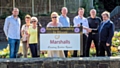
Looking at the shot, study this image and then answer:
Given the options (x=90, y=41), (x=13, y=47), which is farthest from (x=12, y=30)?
(x=90, y=41)

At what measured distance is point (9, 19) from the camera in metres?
8.51

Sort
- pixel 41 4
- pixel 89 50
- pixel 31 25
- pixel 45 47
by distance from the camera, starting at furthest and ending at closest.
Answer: pixel 41 4, pixel 89 50, pixel 31 25, pixel 45 47

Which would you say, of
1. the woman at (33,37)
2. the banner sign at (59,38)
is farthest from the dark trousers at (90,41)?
the woman at (33,37)

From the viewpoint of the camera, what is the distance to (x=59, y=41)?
25.8ft

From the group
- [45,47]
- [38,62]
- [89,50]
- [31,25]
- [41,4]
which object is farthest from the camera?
[41,4]

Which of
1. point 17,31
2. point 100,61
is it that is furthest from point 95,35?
point 17,31

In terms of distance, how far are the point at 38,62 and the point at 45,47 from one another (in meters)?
0.82

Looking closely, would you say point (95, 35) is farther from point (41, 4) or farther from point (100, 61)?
point (41, 4)

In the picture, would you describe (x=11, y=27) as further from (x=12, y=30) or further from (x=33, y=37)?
(x=33, y=37)

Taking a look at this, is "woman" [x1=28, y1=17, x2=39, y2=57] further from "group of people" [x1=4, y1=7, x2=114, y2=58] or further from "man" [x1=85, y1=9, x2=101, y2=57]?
"man" [x1=85, y1=9, x2=101, y2=57]

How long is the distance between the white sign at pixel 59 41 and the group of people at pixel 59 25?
0.16m

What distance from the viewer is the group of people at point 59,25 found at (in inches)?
320

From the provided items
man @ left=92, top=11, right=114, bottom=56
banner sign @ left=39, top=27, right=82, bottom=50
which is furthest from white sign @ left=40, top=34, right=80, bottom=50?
man @ left=92, top=11, right=114, bottom=56

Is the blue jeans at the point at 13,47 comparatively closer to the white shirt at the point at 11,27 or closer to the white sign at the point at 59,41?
the white shirt at the point at 11,27
